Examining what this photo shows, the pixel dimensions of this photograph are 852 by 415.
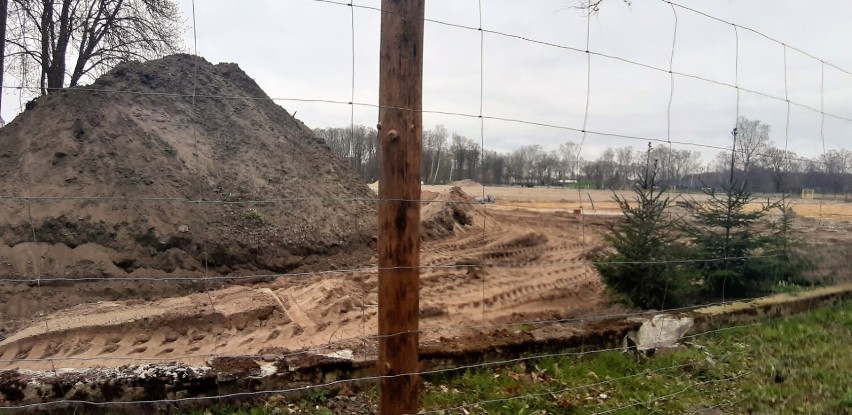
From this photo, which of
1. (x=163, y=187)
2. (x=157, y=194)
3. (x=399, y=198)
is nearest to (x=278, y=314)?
(x=157, y=194)

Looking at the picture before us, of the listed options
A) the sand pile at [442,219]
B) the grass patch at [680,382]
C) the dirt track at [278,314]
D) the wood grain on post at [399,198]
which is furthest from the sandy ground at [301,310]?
the sand pile at [442,219]

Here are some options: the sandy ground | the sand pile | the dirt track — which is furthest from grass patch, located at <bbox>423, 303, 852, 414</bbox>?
the sand pile

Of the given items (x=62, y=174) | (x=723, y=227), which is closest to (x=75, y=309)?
(x=62, y=174)

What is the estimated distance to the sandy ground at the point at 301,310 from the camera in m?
7.20

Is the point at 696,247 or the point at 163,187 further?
the point at 163,187

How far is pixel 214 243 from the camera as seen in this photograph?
11.8 meters

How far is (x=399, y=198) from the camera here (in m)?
2.93

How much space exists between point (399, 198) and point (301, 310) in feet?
21.2

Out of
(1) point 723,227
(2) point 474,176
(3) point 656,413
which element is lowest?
(3) point 656,413

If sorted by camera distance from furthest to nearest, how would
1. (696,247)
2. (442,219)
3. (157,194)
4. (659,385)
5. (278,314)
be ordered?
(442,219)
(157,194)
(278,314)
(696,247)
(659,385)

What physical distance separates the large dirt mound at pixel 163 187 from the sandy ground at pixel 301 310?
33.3 inches

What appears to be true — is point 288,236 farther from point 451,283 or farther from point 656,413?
point 656,413

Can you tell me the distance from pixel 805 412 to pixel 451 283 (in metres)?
7.31

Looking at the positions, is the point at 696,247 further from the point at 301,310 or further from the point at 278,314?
the point at 278,314
